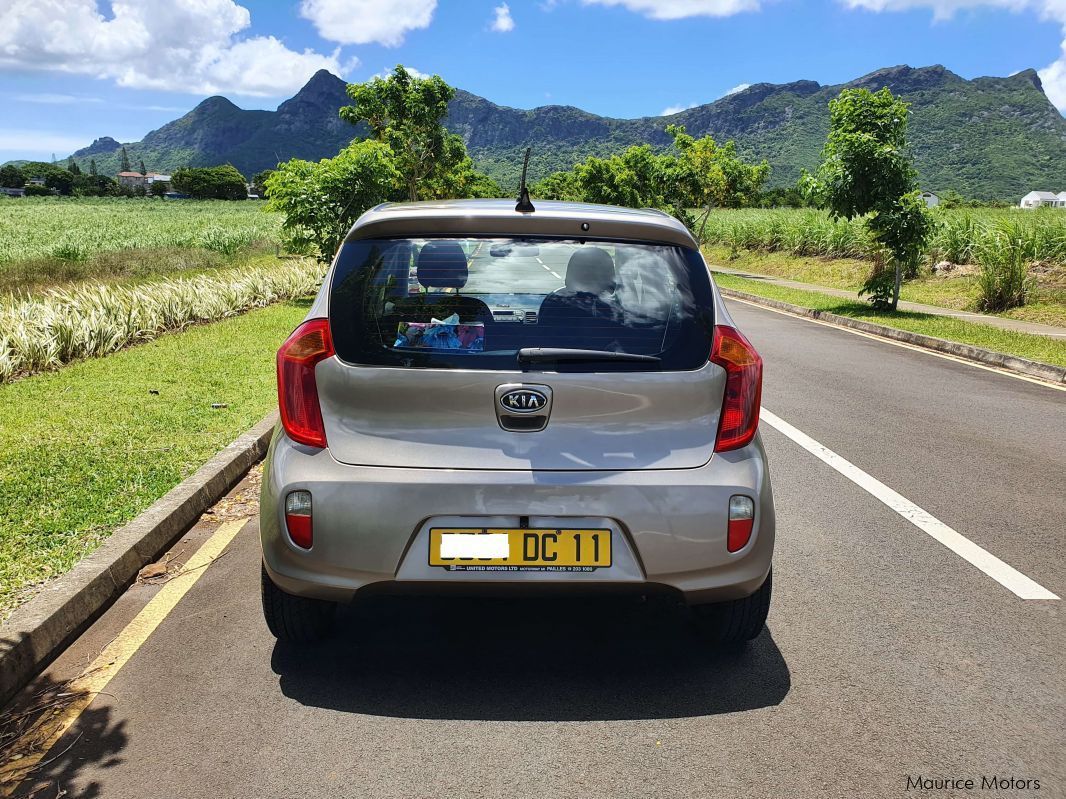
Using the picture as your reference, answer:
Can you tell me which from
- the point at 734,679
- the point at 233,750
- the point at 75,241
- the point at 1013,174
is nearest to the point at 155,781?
the point at 233,750

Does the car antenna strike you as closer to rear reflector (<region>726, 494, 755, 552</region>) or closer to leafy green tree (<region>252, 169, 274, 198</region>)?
rear reflector (<region>726, 494, 755, 552</region>)

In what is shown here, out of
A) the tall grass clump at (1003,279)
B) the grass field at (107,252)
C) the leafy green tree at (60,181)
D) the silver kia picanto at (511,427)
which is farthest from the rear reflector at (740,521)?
the leafy green tree at (60,181)

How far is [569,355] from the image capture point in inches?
116

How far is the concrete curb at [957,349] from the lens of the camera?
36.0 feet

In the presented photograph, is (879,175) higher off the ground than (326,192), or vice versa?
(879,175)

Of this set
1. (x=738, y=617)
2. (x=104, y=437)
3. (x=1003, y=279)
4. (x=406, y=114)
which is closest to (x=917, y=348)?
(x=1003, y=279)

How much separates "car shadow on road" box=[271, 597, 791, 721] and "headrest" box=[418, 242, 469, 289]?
1369 mm

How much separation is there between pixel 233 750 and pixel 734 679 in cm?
168

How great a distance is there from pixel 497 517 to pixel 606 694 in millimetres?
753

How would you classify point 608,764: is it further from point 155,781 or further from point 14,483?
point 14,483

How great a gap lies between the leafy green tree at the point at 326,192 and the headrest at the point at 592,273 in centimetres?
1549

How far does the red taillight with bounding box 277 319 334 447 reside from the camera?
300 centimetres

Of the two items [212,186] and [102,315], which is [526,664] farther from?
[212,186]

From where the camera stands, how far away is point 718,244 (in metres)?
45.0
